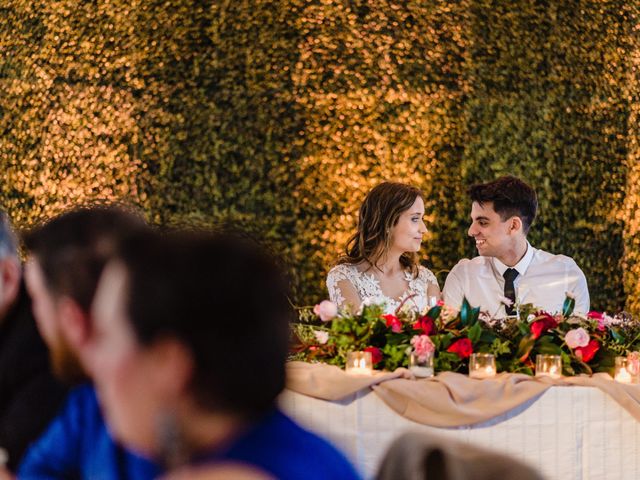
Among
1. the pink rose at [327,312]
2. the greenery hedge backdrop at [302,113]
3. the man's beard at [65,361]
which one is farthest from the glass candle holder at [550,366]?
the greenery hedge backdrop at [302,113]

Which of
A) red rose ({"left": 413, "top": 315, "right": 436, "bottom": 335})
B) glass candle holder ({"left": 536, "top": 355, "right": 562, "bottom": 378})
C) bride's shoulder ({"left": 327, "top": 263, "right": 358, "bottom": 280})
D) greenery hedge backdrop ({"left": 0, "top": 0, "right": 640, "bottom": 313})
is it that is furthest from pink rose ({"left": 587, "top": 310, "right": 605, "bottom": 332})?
greenery hedge backdrop ({"left": 0, "top": 0, "right": 640, "bottom": 313})

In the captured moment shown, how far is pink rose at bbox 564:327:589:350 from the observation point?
2972 millimetres

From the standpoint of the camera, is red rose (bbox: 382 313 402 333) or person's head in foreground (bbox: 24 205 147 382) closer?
person's head in foreground (bbox: 24 205 147 382)

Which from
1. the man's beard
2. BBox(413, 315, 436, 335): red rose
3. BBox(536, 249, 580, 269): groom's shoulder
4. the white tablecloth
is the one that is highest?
the man's beard

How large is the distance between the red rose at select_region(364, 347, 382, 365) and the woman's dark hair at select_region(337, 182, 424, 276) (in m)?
1.21

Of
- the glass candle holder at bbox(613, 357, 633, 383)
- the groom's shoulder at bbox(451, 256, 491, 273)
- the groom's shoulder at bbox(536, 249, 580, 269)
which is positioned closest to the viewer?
the glass candle holder at bbox(613, 357, 633, 383)

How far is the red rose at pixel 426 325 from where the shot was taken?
296 centimetres

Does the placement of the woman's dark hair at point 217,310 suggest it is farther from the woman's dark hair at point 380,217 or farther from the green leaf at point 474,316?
the woman's dark hair at point 380,217

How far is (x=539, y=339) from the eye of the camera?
3.03 meters

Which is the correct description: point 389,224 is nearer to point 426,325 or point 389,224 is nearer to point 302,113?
point 426,325

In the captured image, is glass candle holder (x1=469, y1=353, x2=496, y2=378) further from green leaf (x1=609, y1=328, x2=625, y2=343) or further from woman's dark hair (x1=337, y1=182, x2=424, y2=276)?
woman's dark hair (x1=337, y1=182, x2=424, y2=276)

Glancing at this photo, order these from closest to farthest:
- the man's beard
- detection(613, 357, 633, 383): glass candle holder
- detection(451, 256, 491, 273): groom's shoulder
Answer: the man's beard → detection(613, 357, 633, 383): glass candle holder → detection(451, 256, 491, 273): groom's shoulder

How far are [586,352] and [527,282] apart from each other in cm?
112

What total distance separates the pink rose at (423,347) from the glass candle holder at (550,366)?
333 mm
